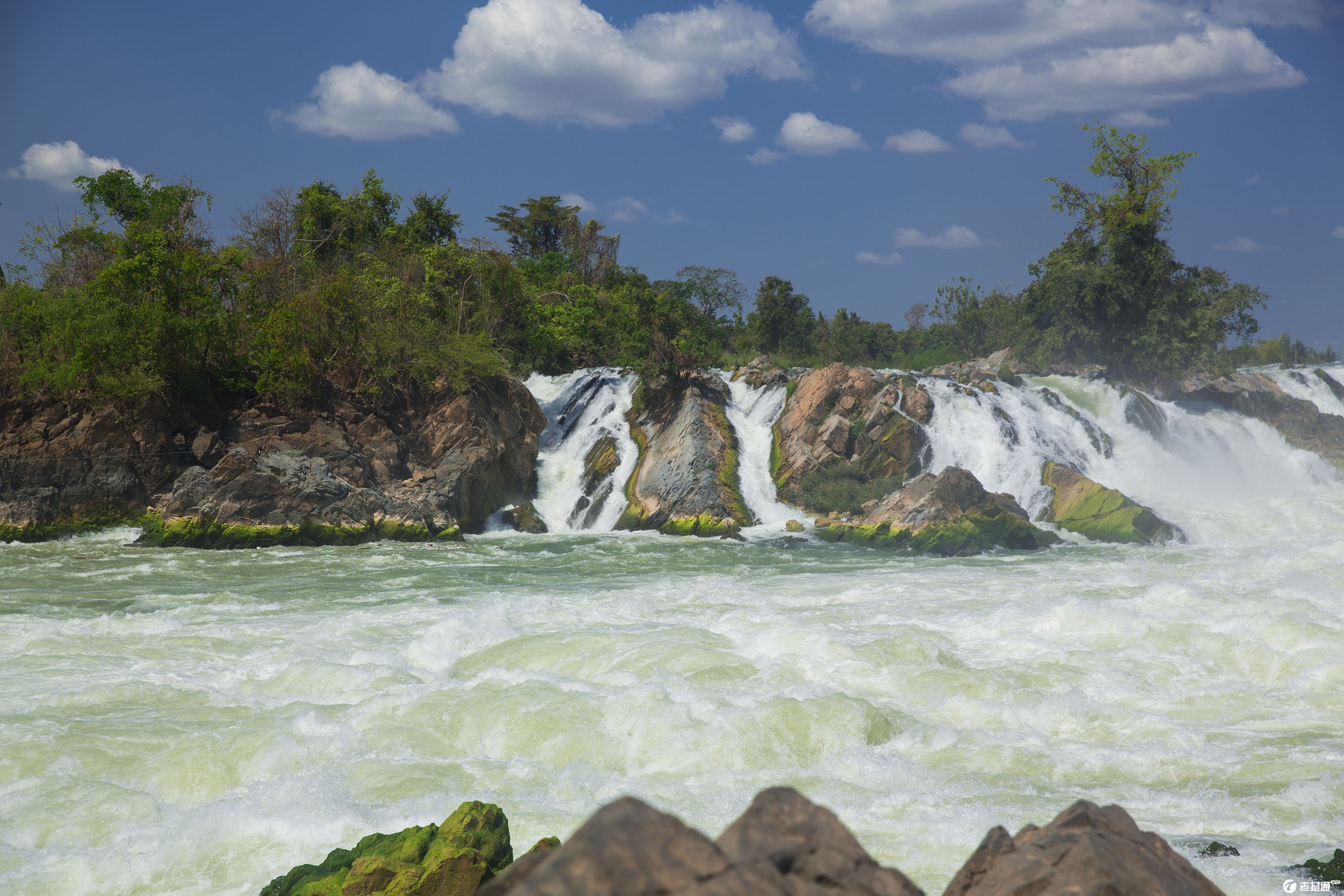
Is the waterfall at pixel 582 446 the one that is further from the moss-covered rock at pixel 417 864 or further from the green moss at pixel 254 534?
the moss-covered rock at pixel 417 864

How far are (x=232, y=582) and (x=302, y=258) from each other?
801 inches

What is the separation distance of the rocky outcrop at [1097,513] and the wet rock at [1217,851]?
16.7m

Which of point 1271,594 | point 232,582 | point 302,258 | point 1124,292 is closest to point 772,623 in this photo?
point 1271,594

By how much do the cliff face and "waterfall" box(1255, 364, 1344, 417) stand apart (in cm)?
3187

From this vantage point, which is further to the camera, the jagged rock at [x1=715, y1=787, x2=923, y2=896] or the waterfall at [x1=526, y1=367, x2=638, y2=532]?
the waterfall at [x1=526, y1=367, x2=638, y2=532]

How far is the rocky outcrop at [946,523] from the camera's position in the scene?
1994cm

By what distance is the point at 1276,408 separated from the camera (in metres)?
32.3

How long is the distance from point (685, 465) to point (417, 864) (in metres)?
20.6

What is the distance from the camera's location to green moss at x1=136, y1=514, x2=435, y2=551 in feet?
63.9

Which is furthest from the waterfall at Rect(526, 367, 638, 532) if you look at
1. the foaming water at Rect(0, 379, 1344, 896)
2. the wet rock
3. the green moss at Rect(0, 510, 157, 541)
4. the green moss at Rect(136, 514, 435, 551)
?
the wet rock

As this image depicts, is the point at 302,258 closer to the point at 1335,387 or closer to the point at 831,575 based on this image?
the point at 831,575

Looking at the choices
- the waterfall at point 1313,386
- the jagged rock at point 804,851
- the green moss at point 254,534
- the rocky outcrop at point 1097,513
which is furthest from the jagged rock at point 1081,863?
the waterfall at point 1313,386

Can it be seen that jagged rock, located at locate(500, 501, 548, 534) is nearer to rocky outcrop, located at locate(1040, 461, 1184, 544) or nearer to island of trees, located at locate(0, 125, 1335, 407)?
island of trees, located at locate(0, 125, 1335, 407)

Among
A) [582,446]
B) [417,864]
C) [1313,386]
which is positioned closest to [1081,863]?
[417,864]
